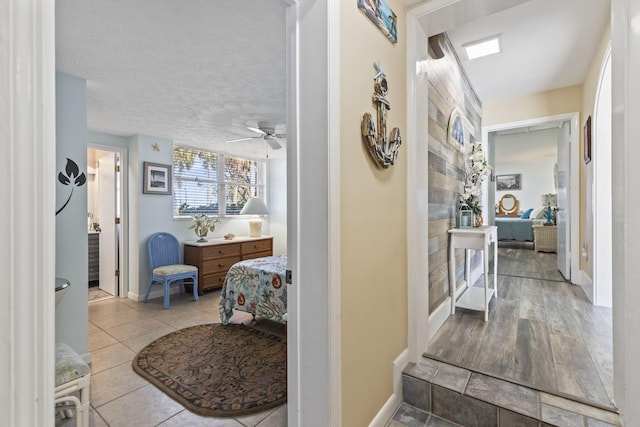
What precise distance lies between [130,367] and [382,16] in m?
3.05

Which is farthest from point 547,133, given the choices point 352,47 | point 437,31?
point 352,47

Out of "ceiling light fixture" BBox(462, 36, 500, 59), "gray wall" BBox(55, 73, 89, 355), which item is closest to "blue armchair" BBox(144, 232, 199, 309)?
"gray wall" BBox(55, 73, 89, 355)

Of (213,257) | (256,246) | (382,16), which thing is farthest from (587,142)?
(213,257)

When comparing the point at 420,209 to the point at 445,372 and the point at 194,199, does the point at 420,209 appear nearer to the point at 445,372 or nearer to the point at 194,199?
the point at 445,372

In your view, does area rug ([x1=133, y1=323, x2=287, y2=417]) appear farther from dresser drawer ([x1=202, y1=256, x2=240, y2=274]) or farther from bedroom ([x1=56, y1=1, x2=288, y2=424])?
dresser drawer ([x1=202, y1=256, x2=240, y2=274])

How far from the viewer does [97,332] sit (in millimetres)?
3104

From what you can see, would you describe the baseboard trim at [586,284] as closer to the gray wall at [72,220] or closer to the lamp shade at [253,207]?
the lamp shade at [253,207]

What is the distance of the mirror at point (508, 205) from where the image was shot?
893cm

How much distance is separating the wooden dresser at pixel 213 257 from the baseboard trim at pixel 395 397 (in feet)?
11.1

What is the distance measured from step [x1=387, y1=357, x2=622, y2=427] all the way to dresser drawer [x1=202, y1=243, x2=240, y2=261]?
3.43 m

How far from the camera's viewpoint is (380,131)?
151cm

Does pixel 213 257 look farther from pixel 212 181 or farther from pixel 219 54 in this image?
pixel 219 54

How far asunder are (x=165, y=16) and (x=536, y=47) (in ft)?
10.5

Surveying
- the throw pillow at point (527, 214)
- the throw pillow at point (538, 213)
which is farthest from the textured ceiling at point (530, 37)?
the throw pillow at point (527, 214)
